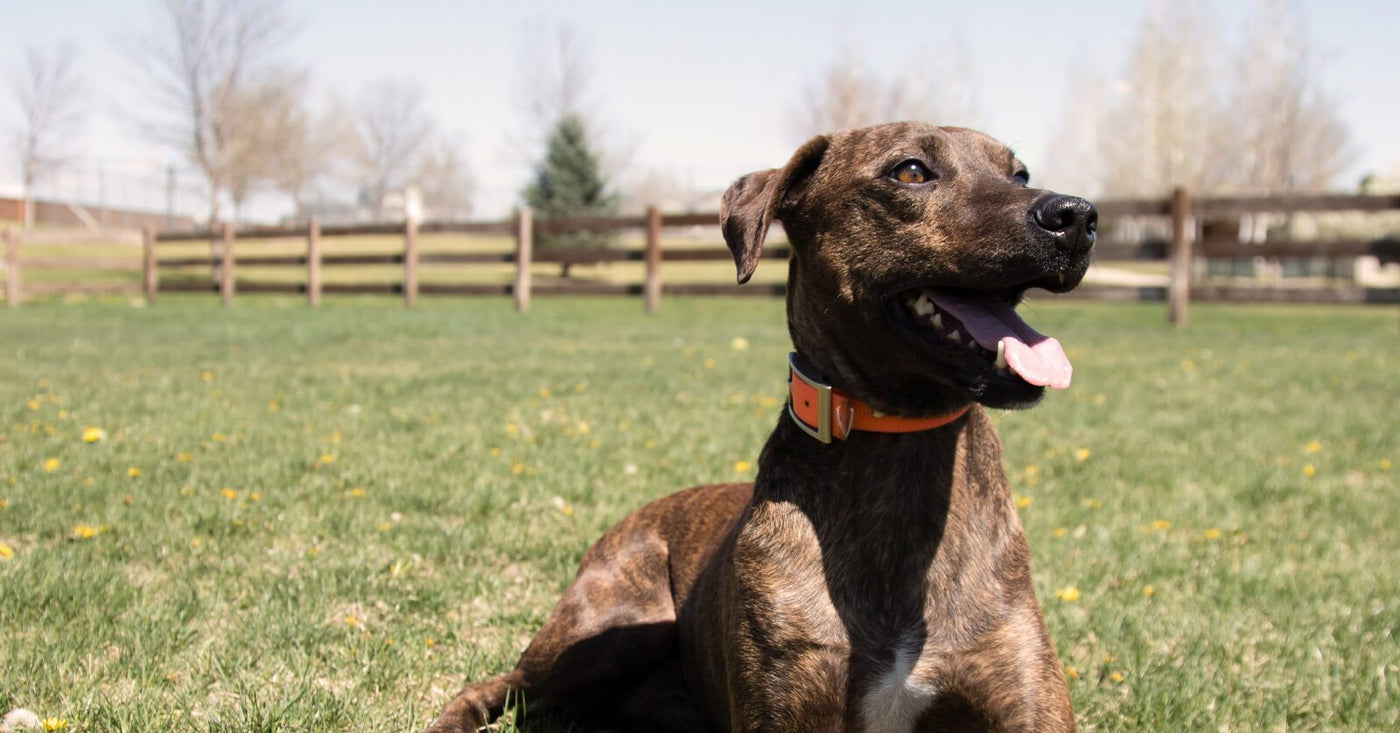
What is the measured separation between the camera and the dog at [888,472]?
2.37 metres

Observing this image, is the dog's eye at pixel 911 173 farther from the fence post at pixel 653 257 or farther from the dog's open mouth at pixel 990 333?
the fence post at pixel 653 257

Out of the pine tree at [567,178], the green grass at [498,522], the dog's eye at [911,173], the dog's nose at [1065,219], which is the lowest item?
the green grass at [498,522]

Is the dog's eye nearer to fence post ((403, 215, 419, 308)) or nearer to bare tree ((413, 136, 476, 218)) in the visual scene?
fence post ((403, 215, 419, 308))

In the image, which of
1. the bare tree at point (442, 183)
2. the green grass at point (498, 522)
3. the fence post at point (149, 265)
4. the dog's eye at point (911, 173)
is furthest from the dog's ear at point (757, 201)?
the bare tree at point (442, 183)

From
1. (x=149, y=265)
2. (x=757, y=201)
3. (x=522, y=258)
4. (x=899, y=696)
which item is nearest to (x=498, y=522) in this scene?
(x=757, y=201)

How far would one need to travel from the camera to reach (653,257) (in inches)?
688

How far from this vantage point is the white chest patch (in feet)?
7.77

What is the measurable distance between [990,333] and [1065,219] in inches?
11.6

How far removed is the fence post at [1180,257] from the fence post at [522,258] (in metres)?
10.1

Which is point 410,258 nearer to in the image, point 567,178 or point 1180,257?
point 1180,257

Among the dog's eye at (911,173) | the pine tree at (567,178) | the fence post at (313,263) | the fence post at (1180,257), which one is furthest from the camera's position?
the pine tree at (567,178)

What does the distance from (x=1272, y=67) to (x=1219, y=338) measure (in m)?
35.4

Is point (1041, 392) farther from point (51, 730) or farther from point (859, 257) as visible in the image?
point (51, 730)

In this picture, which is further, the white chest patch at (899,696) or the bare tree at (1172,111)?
the bare tree at (1172,111)
